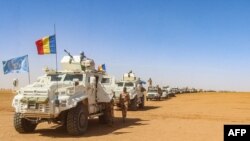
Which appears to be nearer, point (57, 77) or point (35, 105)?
point (35, 105)

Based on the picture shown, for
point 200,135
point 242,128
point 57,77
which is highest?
point 57,77

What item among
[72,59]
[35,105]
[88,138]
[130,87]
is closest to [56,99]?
[35,105]

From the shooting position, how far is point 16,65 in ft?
56.6

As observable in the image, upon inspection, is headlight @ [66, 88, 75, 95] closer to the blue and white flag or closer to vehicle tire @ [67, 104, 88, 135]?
vehicle tire @ [67, 104, 88, 135]

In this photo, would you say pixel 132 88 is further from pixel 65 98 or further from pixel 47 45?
pixel 65 98

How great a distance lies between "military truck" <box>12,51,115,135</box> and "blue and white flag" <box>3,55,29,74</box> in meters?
1.42

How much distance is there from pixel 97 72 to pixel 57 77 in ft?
6.02

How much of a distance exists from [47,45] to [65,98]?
303cm

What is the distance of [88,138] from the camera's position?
13.0m

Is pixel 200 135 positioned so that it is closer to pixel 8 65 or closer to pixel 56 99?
pixel 56 99

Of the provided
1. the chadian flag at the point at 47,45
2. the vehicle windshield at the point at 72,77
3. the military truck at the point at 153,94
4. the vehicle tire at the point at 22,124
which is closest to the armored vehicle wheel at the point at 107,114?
the vehicle windshield at the point at 72,77

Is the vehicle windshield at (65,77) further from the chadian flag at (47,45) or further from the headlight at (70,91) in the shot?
the headlight at (70,91)

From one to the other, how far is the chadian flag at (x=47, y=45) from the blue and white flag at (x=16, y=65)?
167 cm

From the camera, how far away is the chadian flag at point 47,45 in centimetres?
1530
